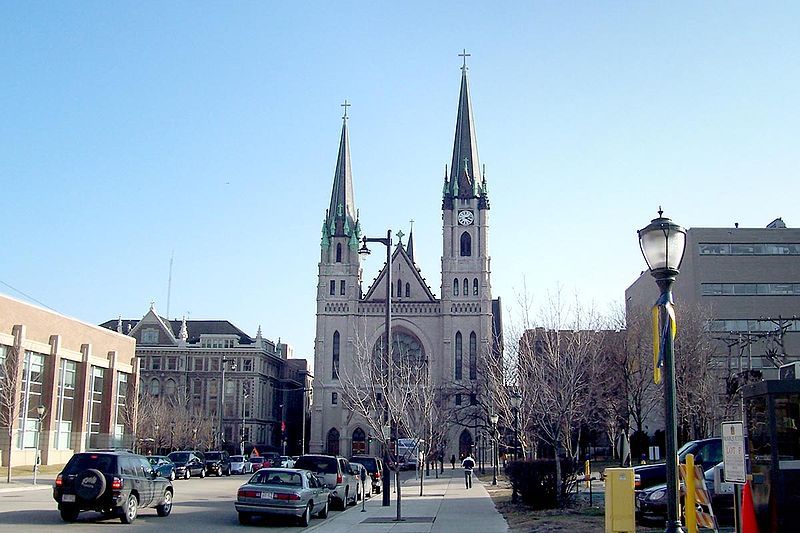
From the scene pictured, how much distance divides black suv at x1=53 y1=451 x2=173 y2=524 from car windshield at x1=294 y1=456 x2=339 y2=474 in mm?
6406

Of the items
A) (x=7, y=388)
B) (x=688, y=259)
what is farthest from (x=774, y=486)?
(x=688, y=259)

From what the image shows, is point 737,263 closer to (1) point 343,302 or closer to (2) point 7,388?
(1) point 343,302

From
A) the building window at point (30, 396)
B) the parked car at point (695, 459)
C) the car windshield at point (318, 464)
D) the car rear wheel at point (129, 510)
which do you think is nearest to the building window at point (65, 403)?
the building window at point (30, 396)

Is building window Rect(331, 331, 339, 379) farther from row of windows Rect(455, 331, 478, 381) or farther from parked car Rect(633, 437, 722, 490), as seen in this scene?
parked car Rect(633, 437, 722, 490)

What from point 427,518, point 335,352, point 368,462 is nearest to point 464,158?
point 335,352

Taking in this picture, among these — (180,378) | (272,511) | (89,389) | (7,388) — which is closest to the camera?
(272,511)

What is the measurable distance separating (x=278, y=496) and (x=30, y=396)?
40.3 m

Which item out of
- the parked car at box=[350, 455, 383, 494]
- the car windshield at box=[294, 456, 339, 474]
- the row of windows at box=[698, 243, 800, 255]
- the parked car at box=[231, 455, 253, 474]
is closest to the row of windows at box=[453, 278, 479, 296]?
the row of windows at box=[698, 243, 800, 255]

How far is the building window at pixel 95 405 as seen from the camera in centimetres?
6322

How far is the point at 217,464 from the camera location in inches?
2135

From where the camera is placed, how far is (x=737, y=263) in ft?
237

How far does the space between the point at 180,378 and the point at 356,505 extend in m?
80.3

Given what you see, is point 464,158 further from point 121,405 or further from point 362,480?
point 362,480

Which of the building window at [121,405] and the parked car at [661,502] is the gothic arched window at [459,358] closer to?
the building window at [121,405]
